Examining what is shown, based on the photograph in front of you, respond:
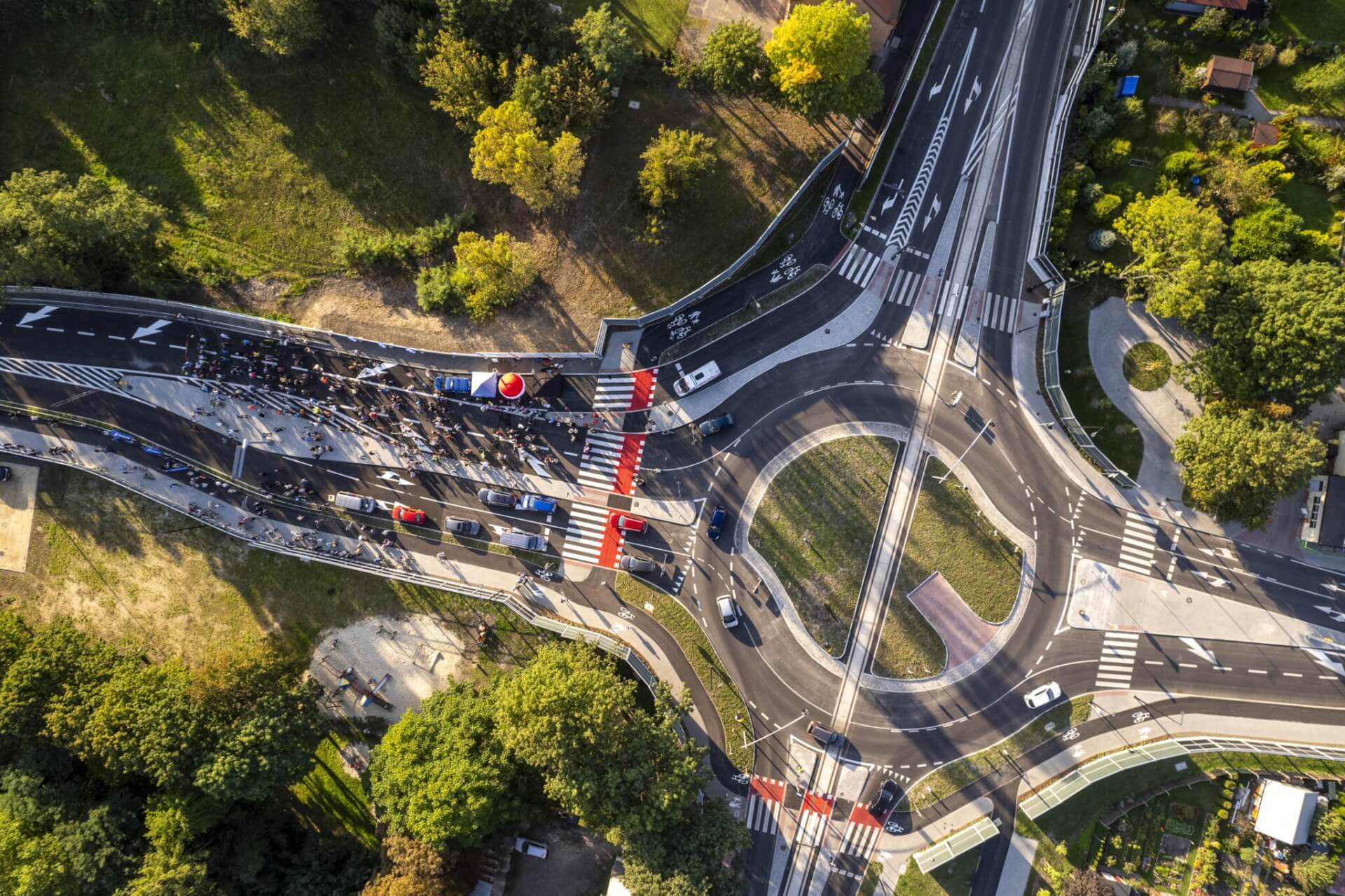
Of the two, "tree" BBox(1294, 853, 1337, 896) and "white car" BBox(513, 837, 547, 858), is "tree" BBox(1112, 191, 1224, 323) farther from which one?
"white car" BBox(513, 837, 547, 858)

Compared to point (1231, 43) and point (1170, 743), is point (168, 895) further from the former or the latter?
point (1231, 43)

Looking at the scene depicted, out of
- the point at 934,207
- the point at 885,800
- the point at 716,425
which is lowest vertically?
the point at 885,800

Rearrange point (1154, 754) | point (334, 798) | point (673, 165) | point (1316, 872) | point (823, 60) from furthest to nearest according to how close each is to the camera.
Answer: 1. point (334, 798)
2. point (1154, 754)
3. point (1316, 872)
4. point (673, 165)
5. point (823, 60)

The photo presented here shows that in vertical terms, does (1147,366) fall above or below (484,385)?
above

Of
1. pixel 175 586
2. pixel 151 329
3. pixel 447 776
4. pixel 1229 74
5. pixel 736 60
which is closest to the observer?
pixel 736 60

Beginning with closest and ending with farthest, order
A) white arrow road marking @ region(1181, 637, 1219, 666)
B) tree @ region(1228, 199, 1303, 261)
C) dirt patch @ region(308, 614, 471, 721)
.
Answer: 1. tree @ region(1228, 199, 1303, 261)
2. white arrow road marking @ region(1181, 637, 1219, 666)
3. dirt patch @ region(308, 614, 471, 721)

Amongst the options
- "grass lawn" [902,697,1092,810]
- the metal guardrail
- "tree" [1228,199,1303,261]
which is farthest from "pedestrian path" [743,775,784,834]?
"tree" [1228,199,1303,261]

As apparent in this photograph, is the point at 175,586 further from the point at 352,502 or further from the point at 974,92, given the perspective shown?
the point at 974,92

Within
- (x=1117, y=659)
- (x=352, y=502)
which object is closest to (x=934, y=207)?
(x=1117, y=659)

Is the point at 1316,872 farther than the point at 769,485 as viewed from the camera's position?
No
